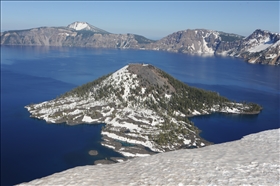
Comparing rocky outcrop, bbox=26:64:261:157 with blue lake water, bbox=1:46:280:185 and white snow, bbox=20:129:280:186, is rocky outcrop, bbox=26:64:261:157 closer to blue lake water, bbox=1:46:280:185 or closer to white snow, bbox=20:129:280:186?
blue lake water, bbox=1:46:280:185

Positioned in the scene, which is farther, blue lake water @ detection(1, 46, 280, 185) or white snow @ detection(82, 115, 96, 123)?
white snow @ detection(82, 115, 96, 123)

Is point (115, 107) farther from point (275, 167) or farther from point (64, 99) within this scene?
point (275, 167)

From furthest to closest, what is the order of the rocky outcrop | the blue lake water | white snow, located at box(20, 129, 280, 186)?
the rocky outcrop, the blue lake water, white snow, located at box(20, 129, 280, 186)

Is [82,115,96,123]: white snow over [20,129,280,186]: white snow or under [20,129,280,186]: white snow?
under

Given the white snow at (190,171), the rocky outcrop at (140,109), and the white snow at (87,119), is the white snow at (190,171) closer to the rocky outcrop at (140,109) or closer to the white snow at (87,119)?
the rocky outcrop at (140,109)

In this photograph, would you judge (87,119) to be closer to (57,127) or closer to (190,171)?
(57,127)

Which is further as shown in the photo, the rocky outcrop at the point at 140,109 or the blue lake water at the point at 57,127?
the rocky outcrop at the point at 140,109

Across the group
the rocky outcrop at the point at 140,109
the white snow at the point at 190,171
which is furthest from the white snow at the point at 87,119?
the white snow at the point at 190,171

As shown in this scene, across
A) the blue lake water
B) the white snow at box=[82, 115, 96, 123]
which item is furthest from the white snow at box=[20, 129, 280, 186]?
the white snow at box=[82, 115, 96, 123]

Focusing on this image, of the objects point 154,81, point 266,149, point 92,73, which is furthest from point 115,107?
point 92,73

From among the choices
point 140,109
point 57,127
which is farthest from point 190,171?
point 140,109
